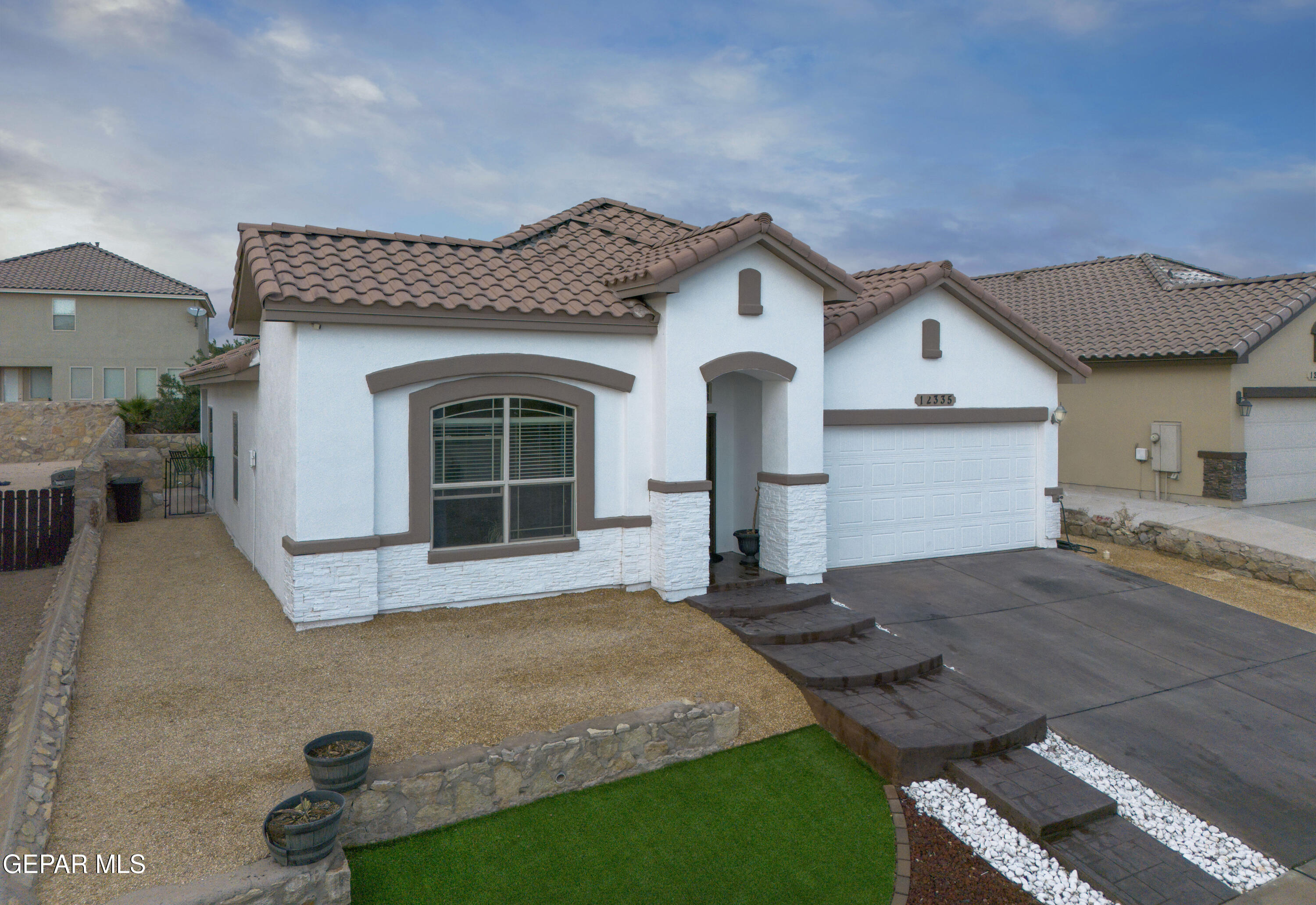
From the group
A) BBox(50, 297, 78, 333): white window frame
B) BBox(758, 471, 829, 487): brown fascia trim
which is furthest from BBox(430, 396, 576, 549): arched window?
BBox(50, 297, 78, 333): white window frame

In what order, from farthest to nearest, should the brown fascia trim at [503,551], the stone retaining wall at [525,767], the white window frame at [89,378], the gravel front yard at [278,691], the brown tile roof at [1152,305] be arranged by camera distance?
the white window frame at [89,378], the brown tile roof at [1152,305], the brown fascia trim at [503,551], the stone retaining wall at [525,767], the gravel front yard at [278,691]

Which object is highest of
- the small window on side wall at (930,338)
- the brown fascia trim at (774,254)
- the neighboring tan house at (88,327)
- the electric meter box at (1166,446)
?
the neighboring tan house at (88,327)

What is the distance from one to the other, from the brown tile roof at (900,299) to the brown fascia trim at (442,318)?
309 cm

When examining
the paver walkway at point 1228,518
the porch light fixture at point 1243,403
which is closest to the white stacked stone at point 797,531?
the paver walkway at point 1228,518

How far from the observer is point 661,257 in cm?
1000

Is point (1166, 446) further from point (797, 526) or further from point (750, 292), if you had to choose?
point (750, 292)

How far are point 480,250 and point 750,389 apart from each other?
4.37 metres

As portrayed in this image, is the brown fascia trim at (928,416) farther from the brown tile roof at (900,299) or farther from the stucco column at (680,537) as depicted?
the stucco column at (680,537)

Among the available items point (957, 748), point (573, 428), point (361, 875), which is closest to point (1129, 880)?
point (957, 748)

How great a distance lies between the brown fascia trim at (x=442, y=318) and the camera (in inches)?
327

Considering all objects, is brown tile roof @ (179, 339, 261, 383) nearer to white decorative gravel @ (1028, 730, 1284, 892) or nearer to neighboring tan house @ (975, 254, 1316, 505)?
white decorative gravel @ (1028, 730, 1284, 892)

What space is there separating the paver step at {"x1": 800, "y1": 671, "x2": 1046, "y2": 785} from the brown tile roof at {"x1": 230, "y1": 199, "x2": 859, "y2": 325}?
16.9ft

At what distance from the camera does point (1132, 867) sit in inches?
219

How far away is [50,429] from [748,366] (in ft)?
89.8
